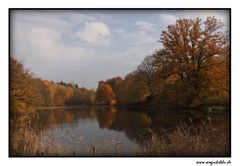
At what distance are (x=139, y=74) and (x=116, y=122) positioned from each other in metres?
0.97

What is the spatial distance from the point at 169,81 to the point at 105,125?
4.69 feet

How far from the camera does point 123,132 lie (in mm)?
7695

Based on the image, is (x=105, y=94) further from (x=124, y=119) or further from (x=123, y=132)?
(x=123, y=132)

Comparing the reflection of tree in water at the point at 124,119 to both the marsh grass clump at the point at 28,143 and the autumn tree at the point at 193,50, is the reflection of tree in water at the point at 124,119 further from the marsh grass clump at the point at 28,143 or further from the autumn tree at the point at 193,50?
the autumn tree at the point at 193,50

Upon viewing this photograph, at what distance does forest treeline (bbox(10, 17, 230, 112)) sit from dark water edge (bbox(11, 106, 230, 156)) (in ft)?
0.71

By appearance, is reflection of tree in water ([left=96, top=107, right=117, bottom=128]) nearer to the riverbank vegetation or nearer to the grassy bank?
the riverbank vegetation

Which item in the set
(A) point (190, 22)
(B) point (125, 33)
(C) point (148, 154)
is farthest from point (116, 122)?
(A) point (190, 22)

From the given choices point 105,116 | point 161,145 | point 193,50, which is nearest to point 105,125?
point 105,116

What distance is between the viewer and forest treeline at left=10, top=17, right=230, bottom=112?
24.6 ft

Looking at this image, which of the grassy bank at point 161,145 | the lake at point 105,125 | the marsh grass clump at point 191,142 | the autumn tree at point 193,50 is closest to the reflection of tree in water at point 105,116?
the lake at point 105,125

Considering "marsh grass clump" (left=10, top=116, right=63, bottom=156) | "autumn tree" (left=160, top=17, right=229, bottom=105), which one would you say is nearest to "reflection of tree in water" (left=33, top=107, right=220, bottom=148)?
"marsh grass clump" (left=10, top=116, right=63, bottom=156)

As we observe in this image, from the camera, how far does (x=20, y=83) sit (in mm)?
7430
